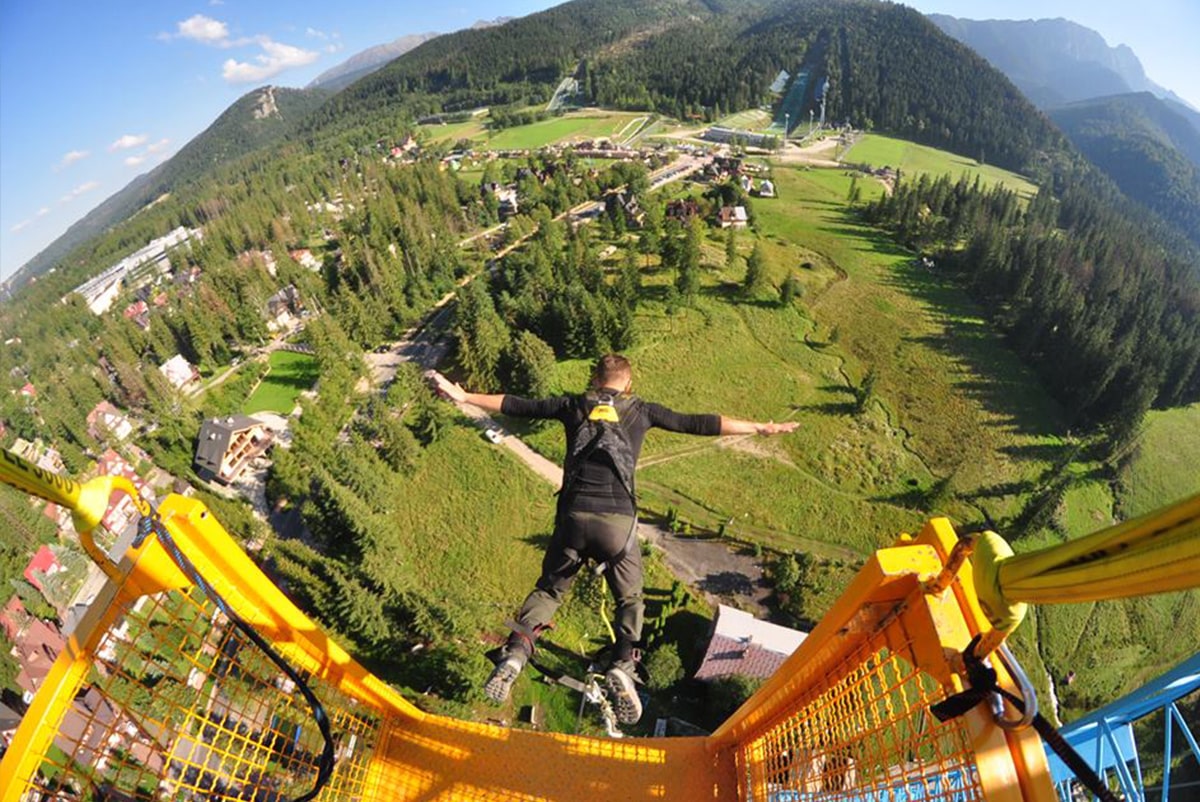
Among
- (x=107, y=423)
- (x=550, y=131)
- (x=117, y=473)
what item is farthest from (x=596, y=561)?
(x=550, y=131)

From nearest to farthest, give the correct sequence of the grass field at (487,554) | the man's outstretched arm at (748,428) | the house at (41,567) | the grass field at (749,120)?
1. the man's outstretched arm at (748,428)
2. the grass field at (487,554)
3. the house at (41,567)
4. the grass field at (749,120)

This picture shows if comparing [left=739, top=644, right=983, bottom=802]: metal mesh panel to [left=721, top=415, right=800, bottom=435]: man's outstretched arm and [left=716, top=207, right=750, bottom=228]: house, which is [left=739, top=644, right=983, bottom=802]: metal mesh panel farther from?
[left=716, top=207, right=750, bottom=228]: house

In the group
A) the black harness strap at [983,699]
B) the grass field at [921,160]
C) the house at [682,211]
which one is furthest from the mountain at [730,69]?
the black harness strap at [983,699]

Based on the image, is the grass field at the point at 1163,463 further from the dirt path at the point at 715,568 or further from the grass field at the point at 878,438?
the dirt path at the point at 715,568

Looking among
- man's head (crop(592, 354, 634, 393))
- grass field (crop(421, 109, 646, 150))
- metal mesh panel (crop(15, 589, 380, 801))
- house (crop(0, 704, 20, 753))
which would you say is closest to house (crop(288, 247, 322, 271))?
house (crop(0, 704, 20, 753))

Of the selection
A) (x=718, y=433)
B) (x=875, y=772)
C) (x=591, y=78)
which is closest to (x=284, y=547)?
(x=718, y=433)

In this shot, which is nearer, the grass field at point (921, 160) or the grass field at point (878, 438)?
the grass field at point (878, 438)
